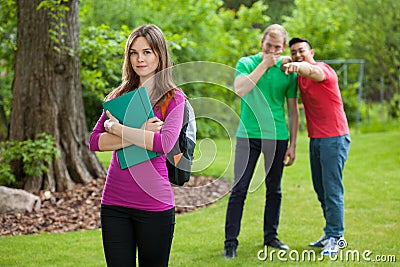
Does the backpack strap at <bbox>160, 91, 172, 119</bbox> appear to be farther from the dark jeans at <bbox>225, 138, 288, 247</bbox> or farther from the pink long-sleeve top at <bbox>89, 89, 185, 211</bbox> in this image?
the dark jeans at <bbox>225, 138, 288, 247</bbox>

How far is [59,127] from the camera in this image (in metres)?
6.89

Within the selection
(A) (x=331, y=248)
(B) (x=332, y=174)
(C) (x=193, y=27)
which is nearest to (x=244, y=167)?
(B) (x=332, y=174)

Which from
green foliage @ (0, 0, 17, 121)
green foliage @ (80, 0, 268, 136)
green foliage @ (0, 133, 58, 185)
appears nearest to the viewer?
green foliage @ (0, 133, 58, 185)

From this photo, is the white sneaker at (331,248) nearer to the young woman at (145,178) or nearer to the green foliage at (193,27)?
the young woman at (145,178)

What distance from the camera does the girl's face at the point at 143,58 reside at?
2869 millimetres

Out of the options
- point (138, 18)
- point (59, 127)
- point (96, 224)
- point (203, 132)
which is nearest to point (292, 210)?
point (96, 224)

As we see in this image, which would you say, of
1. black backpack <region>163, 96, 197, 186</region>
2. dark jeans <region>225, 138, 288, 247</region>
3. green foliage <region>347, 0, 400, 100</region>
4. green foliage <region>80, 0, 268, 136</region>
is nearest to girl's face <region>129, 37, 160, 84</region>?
black backpack <region>163, 96, 197, 186</region>

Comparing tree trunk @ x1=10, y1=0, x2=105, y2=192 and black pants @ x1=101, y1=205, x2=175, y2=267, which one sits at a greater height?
tree trunk @ x1=10, y1=0, x2=105, y2=192

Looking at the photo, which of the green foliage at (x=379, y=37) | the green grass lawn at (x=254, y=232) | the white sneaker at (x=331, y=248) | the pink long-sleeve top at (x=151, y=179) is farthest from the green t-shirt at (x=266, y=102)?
the green foliage at (x=379, y=37)

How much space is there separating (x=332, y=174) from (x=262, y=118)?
66cm

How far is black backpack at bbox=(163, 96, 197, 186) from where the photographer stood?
9.61 ft

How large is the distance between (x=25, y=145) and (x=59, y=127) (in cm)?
49

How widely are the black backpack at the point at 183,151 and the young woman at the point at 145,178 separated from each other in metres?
0.07

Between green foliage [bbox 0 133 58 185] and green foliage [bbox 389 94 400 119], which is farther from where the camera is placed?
green foliage [bbox 389 94 400 119]
